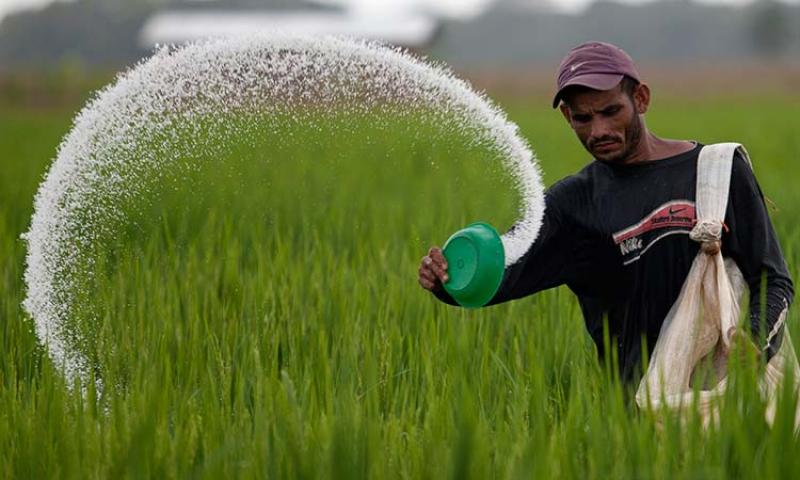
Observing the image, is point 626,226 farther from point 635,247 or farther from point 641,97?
point 641,97

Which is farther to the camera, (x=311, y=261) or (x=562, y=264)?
(x=311, y=261)

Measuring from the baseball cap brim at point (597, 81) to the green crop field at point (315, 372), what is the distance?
221mm

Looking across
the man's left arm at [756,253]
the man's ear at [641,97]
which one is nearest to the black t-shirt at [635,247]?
the man's left arm at [756,253]

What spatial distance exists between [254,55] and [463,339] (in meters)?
0.73

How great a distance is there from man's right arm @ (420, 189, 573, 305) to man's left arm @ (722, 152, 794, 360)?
344 millimetres

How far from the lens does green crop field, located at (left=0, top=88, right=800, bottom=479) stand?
1.64m

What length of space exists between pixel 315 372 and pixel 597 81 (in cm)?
85

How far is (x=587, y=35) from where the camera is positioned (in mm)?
99688

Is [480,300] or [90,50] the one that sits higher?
[90,50]

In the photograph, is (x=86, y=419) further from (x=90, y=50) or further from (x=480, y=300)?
(x=90, y=50)

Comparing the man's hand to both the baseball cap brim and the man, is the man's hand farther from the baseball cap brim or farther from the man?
the baseball cap brim

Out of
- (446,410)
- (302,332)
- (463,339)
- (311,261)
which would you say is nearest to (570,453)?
(446,410)

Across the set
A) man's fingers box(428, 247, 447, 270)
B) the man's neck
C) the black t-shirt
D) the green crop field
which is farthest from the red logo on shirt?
man's fingers box(428, 247, 447, 270)

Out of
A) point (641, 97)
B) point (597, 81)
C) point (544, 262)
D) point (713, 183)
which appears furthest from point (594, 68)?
point (544, 262)
